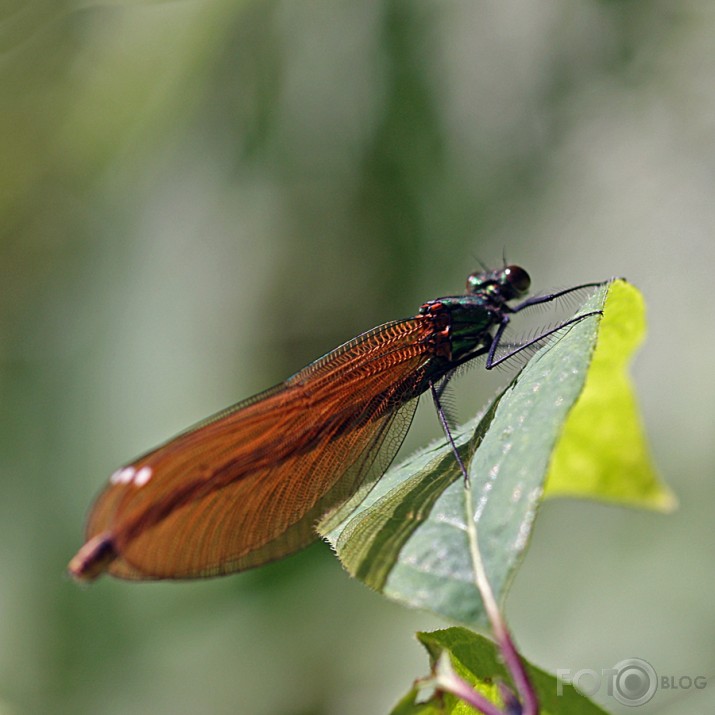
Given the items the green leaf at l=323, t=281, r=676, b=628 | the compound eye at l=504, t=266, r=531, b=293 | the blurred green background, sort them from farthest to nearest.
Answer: the blurred green background
the compound eye at l=504, t=266, r=531, b=293
the green leaf at l=323, t=281, r=676, b=628

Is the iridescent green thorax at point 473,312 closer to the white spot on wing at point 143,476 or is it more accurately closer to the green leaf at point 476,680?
the white spot on wing at point 143,476

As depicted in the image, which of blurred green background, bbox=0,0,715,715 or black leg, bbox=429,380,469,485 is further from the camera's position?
blurred green background, bbox=0,0,715,715

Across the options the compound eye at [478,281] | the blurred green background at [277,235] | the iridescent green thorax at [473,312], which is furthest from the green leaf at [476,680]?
the blurred green background at [277,235]

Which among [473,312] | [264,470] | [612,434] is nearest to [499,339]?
[473,312]

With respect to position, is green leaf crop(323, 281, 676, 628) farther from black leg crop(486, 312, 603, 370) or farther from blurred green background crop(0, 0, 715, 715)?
blurred green background crop(0, 0, 715, 715)

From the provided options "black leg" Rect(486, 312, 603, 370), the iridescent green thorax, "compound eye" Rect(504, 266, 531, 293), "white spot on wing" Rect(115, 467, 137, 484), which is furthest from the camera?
"compound eye" Rect(504, 266, 531, 293)

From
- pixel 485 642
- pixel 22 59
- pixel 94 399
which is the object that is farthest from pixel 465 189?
pixel 485 642

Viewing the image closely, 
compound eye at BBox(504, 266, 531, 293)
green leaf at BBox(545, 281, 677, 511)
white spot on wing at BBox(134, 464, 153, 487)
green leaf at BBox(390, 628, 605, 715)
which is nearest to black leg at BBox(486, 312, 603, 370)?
compound eye at BBox(504, 266, 531, 293)
